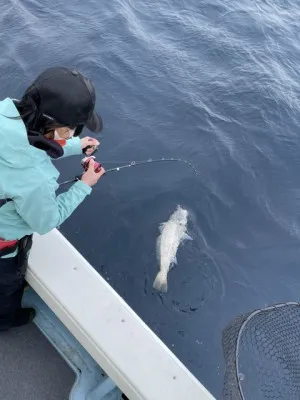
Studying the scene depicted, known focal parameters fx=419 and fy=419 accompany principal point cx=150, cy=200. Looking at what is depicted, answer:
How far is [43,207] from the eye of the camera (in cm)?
308

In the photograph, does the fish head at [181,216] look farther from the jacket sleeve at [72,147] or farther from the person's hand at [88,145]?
the jacket sleeve at [72,147]

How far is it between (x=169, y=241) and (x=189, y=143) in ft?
10.2

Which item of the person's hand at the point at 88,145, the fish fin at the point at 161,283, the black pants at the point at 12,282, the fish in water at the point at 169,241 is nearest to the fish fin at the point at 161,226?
the fish in water at the point at 169,241

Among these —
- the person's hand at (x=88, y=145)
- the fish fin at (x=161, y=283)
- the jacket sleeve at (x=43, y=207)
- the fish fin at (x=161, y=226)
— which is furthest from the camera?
the fish fin at (x=161, y=226)

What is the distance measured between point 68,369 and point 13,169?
6.94ft

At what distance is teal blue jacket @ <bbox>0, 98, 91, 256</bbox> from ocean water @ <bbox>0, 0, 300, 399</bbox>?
3229mm

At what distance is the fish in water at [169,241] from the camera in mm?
6234

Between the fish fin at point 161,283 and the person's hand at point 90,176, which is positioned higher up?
the person's hand at point 90,176

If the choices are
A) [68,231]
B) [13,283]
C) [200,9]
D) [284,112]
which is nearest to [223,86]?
[284,112]

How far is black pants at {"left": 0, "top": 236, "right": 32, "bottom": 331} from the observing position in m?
3.60

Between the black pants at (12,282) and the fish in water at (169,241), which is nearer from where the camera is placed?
the black pants at (12,282)

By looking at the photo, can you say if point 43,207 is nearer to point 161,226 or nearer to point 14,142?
point 14,142

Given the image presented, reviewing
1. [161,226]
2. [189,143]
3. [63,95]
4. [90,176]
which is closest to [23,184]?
[63,95]

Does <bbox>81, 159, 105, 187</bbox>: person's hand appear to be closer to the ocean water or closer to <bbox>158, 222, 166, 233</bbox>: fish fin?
the ocean water
